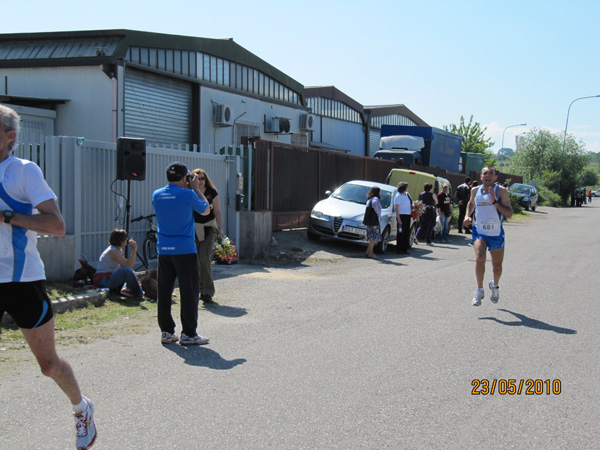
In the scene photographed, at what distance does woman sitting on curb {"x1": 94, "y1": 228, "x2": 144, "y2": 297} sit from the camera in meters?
8.90

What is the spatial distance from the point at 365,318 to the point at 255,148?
26.7 ft

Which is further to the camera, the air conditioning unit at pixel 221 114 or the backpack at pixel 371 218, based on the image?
the air conditioning unit at pixel 221 114

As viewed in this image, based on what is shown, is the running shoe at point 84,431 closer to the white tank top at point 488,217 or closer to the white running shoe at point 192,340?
the white running shoe at point 192,340

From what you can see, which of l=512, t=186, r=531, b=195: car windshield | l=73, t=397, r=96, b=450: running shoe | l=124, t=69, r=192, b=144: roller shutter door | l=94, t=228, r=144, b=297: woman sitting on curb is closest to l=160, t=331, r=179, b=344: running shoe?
l=94, t=228, r=144, b=297: woman sitting on curb

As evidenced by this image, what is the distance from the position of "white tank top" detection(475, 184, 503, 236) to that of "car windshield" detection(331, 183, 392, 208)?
7.97 meters

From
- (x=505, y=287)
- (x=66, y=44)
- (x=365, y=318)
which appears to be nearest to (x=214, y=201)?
(x=365, y=318)

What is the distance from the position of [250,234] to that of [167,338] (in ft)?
25.6

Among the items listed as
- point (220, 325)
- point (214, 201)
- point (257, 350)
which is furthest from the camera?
point (214, 201)

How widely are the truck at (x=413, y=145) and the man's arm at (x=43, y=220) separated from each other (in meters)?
25.2

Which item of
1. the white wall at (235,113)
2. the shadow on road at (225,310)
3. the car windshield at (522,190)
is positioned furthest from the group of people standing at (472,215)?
the car windshield at (522,190)

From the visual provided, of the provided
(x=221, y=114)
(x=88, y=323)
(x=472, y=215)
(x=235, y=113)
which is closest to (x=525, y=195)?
(x=235, y=113)

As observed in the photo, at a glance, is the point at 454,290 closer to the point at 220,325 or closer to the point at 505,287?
the point at 505,287

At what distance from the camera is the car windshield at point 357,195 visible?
16797 millimetres

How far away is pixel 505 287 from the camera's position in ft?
34.2
